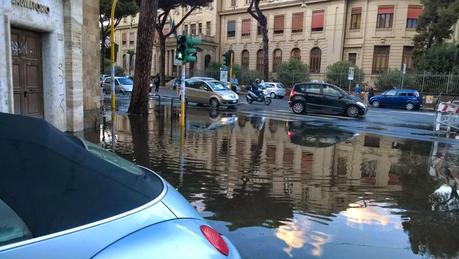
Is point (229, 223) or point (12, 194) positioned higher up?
point (12, 194)

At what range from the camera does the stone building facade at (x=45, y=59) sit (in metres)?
8.00

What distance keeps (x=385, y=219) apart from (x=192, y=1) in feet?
132

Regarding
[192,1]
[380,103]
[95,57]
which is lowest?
[380,103]

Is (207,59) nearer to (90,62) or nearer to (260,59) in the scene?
(260,59)

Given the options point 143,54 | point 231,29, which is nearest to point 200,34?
point 231,29

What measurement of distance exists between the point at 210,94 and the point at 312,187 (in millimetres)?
16581

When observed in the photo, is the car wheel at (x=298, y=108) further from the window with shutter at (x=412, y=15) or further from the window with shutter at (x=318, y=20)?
the window with shutter at (x=318, y=20)

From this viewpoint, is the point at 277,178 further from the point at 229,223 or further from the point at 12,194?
the point at 12,194

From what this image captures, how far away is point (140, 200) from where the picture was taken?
2139 mm

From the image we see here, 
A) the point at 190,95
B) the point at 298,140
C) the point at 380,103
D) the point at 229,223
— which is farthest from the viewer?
the point at 380,103

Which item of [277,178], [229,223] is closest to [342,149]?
[277,178]

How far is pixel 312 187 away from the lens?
22.9 feet

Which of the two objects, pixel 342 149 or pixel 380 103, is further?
pixel 380 103

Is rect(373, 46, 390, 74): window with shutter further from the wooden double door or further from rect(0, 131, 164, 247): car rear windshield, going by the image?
rect(0, 131, 164, 247): car rear windshield
